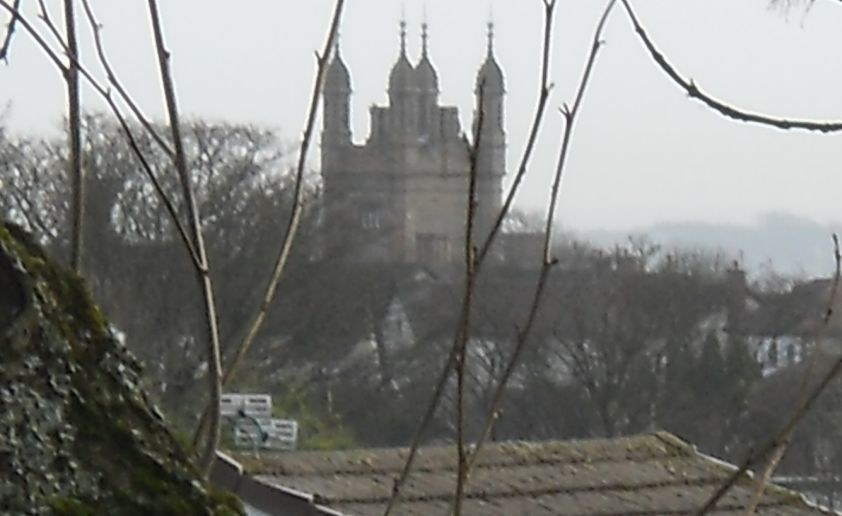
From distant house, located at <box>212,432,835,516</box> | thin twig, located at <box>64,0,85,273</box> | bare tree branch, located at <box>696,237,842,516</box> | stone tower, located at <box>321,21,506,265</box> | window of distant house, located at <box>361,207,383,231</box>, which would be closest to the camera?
bare tree branch, located at <box>696,237,842,516</box>

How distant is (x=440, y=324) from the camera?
1747 cm

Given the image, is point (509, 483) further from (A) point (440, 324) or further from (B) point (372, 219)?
(B) point (372, 219)

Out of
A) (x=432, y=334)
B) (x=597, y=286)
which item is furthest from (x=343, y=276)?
(x=597, y=286)

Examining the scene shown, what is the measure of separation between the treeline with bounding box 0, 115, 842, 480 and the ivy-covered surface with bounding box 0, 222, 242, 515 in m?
11.8

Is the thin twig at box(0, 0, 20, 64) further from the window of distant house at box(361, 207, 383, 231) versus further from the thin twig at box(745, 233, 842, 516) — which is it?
the window of distant house at box(361, 207, 383, 231)

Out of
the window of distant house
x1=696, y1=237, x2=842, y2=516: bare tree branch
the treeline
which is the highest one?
the window of distant house

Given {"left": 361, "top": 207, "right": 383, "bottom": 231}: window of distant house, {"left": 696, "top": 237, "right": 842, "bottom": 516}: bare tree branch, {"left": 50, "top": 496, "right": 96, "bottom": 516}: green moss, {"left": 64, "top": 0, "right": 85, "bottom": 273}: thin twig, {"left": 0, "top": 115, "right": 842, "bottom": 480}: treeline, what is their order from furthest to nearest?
1. {"left": 361, "top": 207, "right": 383, "bottom": 231}: window of distant house
2. {"left": 0, "top": 115, "right": 842, "bottom": 480}: treeline
3. {"left": 64, "top": 0, "right": 85, "bottom": 273}: thin twig
4. {"left": 696, "top": 237, "right": 842, "bottom": 516}: bare tree branch
5. {"left": 50, "top": 496, "right": 96, "bottom": 516}: green moss

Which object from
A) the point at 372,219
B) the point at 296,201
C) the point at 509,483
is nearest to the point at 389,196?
the point at 372,219

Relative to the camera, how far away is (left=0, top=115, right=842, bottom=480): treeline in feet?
45.9

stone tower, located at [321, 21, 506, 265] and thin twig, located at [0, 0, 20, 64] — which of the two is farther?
stone tower, located at [321, 21, 506, 265]

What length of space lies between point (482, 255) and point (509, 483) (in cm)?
357

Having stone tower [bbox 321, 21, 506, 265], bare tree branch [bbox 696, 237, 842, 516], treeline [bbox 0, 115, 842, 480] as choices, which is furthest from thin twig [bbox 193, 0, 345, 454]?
stone tower [bbox 321, 21, 506, 265]

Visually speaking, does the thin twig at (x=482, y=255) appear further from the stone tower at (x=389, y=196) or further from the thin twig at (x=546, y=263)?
the stone tower at (x=389, y=196)

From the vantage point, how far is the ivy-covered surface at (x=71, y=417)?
2.09 feet
